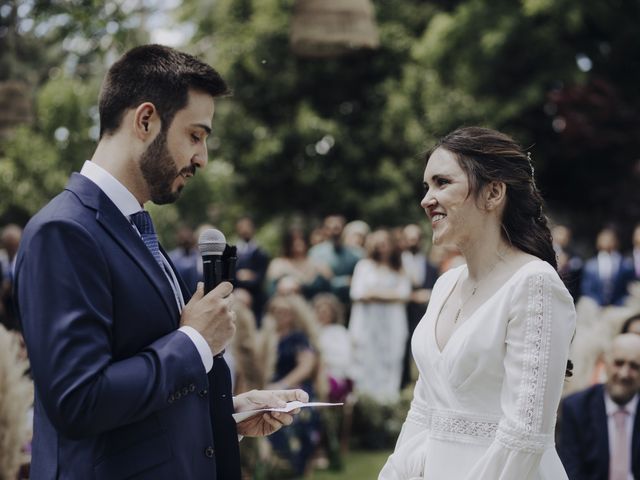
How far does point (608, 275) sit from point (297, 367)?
5.51 metres

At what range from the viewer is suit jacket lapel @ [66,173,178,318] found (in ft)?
8.79

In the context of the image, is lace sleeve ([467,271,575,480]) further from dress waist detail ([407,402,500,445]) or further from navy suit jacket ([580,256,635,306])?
navy suit jacket ([580,256,635,306])

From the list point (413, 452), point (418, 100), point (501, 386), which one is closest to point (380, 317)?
point (413, 452)

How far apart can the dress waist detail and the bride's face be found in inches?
22.6

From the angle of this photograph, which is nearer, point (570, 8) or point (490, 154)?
point (490, 154)

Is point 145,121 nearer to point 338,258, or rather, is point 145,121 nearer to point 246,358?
point 246,358

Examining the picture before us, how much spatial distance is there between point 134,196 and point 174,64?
39cm

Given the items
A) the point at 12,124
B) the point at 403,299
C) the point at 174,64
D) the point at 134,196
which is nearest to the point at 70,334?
the point at 134,196

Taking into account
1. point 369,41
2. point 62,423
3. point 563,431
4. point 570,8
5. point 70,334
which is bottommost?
point 563,431

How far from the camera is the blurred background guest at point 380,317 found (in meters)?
11.5

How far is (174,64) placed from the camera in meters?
2.83

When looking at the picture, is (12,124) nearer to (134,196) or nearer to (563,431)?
(563,431)

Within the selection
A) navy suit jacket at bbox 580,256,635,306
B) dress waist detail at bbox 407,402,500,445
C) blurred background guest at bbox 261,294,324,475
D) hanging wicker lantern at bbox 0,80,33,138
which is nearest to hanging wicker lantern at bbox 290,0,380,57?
hanging wicker lantern at bbox 0,80,33,138

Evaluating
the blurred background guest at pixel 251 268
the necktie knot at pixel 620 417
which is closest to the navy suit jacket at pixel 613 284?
the blurred background guest at pixel 251 268
